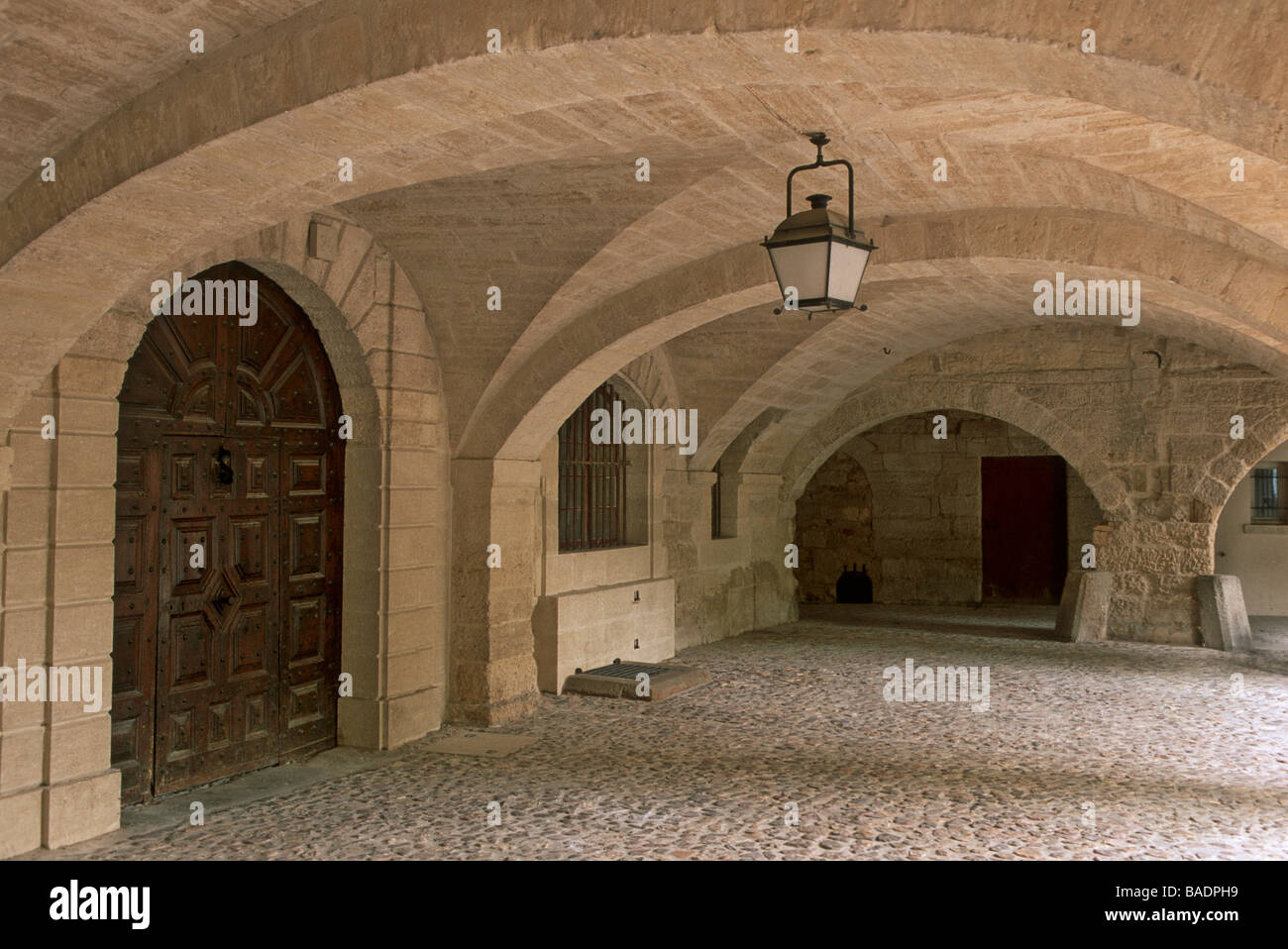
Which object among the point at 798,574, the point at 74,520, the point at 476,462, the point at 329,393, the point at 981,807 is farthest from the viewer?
the point at 798,574

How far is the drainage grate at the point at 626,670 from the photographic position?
7387 millimetres

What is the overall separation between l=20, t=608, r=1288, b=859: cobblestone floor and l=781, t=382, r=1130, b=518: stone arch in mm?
2232

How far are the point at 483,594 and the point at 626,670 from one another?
1.79m

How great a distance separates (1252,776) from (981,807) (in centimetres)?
162

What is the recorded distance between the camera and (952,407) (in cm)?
1016

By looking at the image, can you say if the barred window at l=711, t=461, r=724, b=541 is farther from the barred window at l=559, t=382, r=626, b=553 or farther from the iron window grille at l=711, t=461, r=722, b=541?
the barred window at l=559, t=382, r=626, b=553

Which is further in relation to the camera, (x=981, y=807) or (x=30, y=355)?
(x=981, y=807)

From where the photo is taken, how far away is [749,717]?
6.56m

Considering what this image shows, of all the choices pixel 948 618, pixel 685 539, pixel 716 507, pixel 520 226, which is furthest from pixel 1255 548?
pixel 520 226

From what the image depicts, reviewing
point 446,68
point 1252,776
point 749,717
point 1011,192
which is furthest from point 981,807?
point 446,68

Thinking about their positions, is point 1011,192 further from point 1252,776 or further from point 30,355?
point 30,355

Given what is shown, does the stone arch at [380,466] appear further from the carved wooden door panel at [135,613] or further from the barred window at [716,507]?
the barred window at [716,507]

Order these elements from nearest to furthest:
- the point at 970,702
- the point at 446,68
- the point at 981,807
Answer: the point at 446,68 → the point at 981,807 → the point at 970,702

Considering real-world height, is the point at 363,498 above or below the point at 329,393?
below
